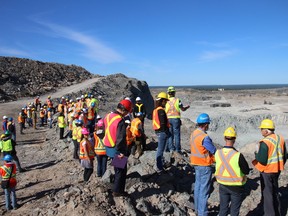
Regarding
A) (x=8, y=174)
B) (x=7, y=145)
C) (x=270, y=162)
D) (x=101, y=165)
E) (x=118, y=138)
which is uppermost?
(x=118, y=138)

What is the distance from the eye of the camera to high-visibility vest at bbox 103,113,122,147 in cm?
559

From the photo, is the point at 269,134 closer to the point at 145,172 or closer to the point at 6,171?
the point at 145,172

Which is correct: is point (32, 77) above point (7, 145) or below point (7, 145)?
above

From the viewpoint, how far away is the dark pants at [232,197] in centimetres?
518

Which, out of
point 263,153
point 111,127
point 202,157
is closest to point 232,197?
point 202,157

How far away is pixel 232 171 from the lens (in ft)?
16.9

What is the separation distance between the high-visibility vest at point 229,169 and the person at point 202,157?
0.26m

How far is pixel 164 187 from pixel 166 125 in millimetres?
1575

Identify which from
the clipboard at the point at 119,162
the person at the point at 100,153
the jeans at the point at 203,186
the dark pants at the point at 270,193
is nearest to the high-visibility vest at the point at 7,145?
the person at the point at 100,153

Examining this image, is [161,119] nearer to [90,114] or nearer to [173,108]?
[173,108]

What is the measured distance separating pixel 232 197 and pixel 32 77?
41.4 metres

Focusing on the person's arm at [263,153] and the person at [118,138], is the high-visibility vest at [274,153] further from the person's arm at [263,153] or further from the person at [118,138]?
the person at [118,138]

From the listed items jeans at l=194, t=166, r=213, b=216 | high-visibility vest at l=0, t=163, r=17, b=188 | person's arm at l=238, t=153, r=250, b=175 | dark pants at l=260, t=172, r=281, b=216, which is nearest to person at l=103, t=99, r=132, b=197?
jeans at l=194, t=166, r=213, b=216

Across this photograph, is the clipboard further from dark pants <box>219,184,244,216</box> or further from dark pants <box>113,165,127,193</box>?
dark pants <box>219,184,244,216</box>
